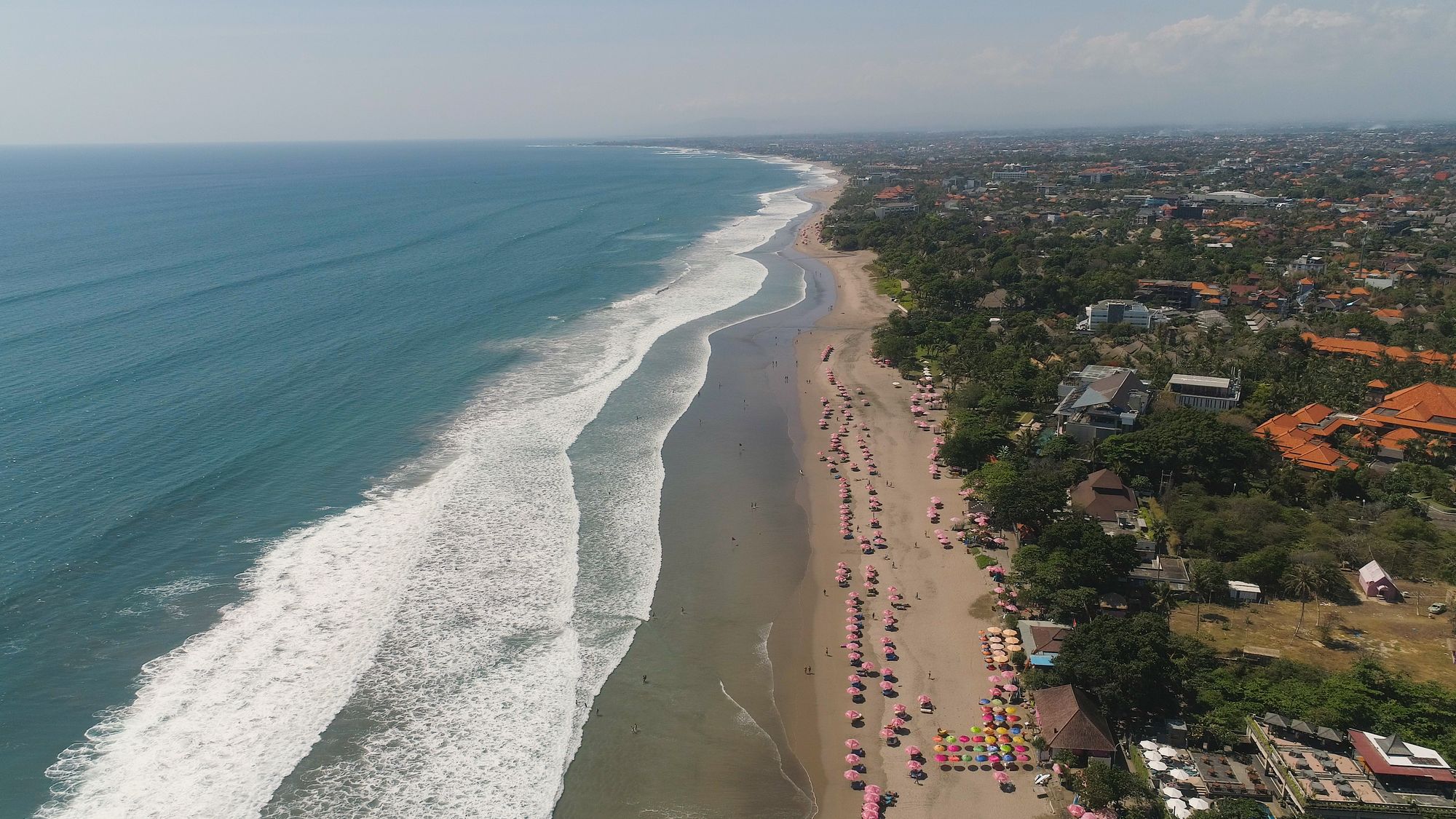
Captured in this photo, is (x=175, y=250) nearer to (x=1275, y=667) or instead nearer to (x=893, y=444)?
(x=893, y=444)

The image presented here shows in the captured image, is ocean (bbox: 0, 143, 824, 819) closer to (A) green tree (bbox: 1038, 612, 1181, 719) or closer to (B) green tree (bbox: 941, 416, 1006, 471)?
(A) green tree (bbox: 1038, 612, 1181, 719)

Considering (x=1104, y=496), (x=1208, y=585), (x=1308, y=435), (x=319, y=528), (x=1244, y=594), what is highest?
(x=1308, y=435)

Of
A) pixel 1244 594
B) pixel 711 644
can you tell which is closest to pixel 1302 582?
pixel 1244 594

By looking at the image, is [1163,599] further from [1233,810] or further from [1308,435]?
[1308,435]

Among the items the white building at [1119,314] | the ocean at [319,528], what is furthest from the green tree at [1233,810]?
the white building at [1119,314]

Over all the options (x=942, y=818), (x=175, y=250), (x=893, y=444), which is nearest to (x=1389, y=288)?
(x=893, y=444)

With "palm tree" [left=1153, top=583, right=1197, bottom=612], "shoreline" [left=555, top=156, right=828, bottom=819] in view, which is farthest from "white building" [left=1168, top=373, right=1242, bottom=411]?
"shoreline" [left=555, top=156, right=828, bottom=819]
